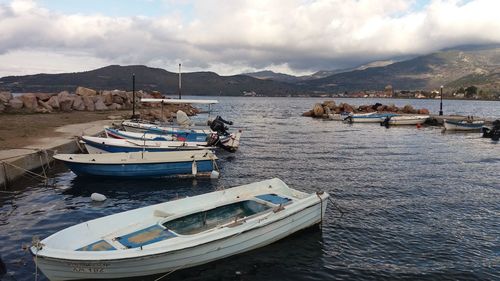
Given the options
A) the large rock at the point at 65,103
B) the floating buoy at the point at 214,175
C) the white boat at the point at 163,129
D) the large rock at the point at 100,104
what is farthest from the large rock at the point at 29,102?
the floating buoy at the point at 214,175

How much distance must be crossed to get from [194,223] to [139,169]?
908cm

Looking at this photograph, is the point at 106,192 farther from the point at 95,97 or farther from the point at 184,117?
the point at 95,97

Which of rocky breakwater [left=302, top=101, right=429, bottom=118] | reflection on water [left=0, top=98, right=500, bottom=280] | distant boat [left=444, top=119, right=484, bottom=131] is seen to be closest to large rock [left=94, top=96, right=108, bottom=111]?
reflection on water [left=0, top=98, right=500, bottom=280]

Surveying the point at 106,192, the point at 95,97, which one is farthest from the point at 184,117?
the point at 95,97

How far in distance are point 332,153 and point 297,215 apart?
19343 mm

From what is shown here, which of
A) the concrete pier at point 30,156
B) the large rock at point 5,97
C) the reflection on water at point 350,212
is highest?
the large rock at point 5,97

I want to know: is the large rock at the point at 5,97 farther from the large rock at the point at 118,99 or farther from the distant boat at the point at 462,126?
the distant boat at the point at 462,126

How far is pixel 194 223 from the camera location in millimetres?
12070

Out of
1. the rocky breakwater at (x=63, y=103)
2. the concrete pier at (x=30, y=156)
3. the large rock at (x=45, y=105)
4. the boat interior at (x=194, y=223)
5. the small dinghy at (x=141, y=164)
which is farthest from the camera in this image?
the large rock at (x=45, y=105)

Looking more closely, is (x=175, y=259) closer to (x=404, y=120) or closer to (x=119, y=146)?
(x=119, y=146)

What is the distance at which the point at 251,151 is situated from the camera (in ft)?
104

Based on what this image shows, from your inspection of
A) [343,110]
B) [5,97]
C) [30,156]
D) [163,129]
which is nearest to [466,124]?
[343,110]

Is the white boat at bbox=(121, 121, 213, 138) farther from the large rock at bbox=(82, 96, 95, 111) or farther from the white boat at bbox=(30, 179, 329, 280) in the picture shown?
the large rock at bbox=(82, 96, 95, 111)

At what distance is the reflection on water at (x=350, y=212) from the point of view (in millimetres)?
10820
